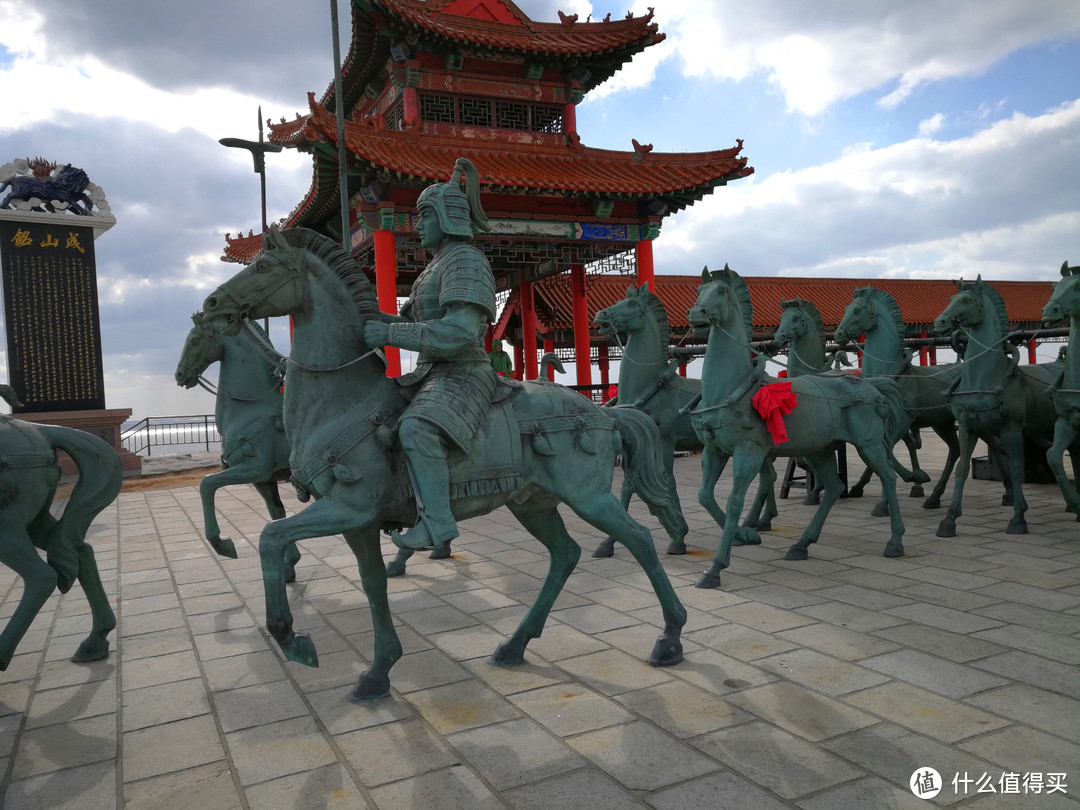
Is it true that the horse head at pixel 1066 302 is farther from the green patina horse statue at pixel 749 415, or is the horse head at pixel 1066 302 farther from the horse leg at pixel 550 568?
the horse leg at pixel 550 568

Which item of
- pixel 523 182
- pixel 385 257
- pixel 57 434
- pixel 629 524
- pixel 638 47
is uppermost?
pixel 638 47

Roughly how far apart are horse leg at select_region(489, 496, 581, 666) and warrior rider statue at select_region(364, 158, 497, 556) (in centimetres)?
83

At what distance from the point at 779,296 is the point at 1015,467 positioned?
44.9 feet

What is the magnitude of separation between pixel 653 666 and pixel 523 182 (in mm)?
10028

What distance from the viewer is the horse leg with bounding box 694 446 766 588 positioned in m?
5.51

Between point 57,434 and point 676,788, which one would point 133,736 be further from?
point 676,788

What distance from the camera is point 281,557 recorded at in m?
3.26

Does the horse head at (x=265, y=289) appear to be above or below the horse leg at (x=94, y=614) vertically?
above

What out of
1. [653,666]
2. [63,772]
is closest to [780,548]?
[653,666]

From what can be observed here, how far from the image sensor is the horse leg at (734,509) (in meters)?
5.51

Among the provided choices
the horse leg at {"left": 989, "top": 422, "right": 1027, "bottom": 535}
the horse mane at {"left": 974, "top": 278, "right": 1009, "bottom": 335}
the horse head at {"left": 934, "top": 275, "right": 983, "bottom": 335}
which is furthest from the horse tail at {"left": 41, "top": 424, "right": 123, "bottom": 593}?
the horse mane at {"left": 974, "top": 278, "right": 1009, "bottom": 335}

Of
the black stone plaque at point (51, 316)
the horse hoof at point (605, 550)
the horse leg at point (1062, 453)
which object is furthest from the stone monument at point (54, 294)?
the horse leg at point (1062, 453)

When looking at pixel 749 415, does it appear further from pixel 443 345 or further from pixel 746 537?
pixel 443 345

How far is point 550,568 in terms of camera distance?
14.0 feet
